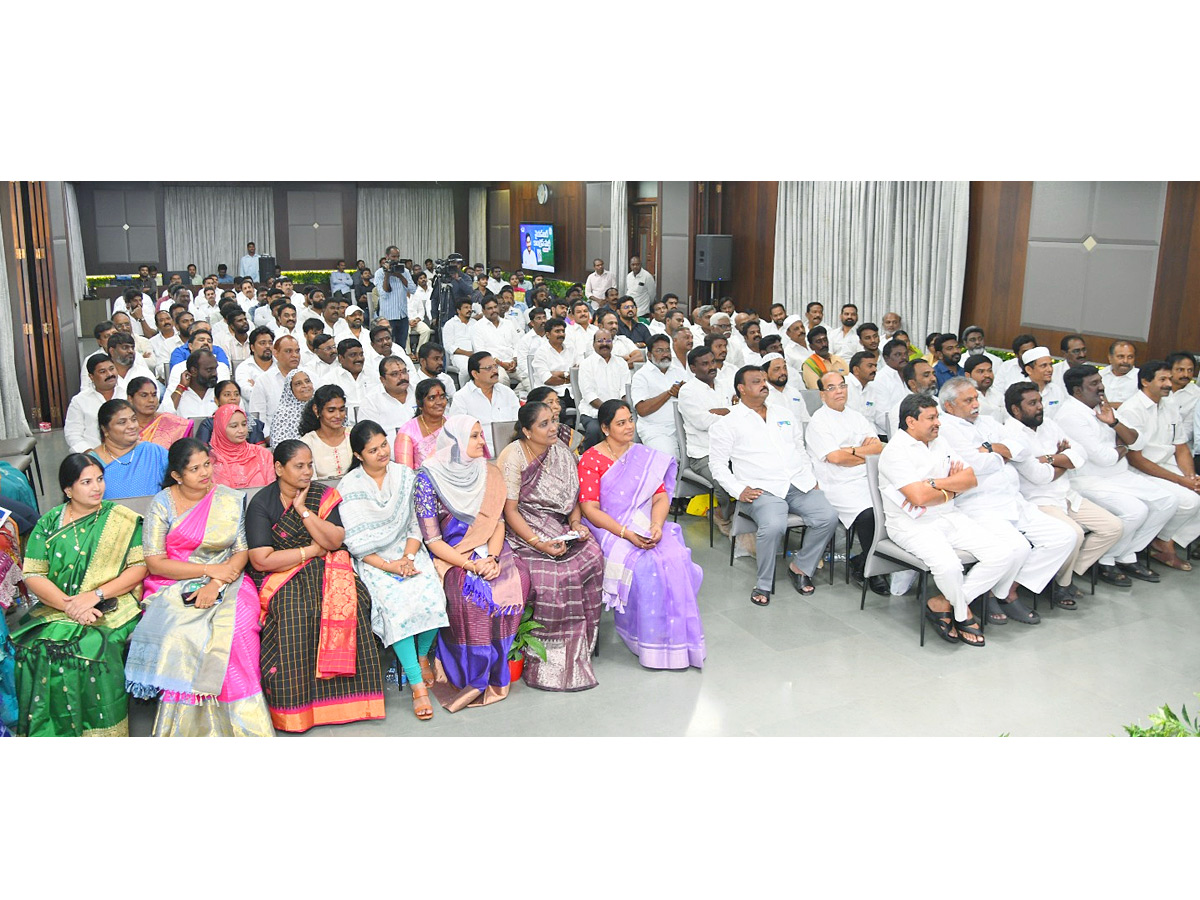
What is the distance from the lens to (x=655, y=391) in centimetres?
691

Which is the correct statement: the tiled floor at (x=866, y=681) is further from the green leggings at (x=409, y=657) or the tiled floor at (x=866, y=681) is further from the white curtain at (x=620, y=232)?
the white curtain at (x=620, y=232)

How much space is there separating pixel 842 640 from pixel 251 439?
3831mm

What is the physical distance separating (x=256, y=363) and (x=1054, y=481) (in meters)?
5.27

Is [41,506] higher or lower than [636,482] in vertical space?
lower

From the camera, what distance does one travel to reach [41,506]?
6805 mm

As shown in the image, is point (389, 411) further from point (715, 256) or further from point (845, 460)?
point (715, 256)

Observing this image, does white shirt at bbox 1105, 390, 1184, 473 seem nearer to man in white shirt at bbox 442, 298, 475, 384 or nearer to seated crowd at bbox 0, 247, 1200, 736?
seated crowd at bbox 0, 247, 1200, 736

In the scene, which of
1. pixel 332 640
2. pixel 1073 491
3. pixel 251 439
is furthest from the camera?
pixel 251 439

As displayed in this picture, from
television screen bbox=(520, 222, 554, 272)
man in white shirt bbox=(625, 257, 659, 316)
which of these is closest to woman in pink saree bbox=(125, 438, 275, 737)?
man in white shirt bbox=(625, 257, 659, 316)

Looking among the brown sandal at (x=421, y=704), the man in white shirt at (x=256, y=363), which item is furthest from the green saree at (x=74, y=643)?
the man in white shirt at (x=256, y=363)

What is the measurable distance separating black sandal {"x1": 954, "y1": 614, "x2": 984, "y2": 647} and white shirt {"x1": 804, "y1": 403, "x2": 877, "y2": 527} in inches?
33.4

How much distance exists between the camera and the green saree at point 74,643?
3623 millimetres
